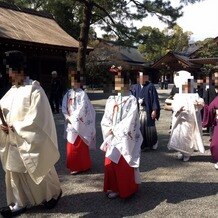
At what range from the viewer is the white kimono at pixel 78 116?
5.80m

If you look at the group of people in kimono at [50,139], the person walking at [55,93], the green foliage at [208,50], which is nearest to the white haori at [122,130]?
the group of people in kimono at [50,139]

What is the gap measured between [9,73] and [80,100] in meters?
2.00

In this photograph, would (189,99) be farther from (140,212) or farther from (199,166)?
(140,212)

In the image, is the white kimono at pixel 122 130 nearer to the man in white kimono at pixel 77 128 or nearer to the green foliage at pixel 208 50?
the man in white kimono at pixel 77 128

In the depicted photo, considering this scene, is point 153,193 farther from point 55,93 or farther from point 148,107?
point 55,93

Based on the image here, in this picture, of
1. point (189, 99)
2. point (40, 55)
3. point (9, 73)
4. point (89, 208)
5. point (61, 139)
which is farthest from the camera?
point (40, 55)

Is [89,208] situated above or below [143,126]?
below

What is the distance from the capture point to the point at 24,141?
3.84 meters

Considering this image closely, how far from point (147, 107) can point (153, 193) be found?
9.35 ft

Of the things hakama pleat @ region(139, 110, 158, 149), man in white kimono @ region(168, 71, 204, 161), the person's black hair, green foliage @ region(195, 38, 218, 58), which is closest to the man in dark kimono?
hakama pleat @ region(139, 110, 158, 149)

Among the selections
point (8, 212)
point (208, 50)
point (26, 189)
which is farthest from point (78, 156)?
point (208, 50)

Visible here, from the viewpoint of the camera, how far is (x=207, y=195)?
471 centimetres

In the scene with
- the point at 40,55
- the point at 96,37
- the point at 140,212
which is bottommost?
the point at 140,212

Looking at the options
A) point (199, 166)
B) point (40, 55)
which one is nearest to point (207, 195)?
point (199, 166)
